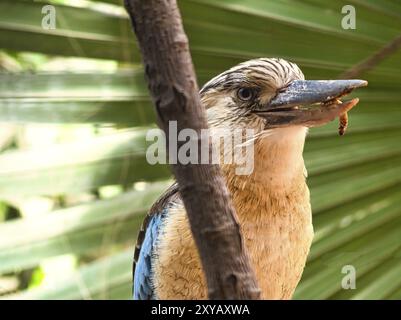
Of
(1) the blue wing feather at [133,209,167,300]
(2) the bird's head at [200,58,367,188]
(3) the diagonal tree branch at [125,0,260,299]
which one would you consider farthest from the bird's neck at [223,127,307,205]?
(3) the diagonal tree branch at [125,0,260,299]

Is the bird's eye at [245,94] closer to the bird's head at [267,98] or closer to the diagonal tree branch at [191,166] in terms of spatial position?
the bird's head at [267,98]

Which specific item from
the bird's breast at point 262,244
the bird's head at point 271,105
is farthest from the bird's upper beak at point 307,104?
the bird's breast at point 262,244

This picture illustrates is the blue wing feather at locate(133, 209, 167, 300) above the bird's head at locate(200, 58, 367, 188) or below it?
below

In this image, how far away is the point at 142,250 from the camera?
8.05 feet

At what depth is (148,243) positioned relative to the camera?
7.93ft

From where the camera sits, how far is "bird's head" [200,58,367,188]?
215 centimetres

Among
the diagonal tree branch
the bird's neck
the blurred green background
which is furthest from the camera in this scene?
the blurred green background

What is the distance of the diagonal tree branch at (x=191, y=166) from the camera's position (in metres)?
1.38

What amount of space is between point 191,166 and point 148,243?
102 centimetres

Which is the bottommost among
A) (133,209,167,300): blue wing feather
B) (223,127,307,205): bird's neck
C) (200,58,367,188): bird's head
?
(133,209,167,300): blue wing feather

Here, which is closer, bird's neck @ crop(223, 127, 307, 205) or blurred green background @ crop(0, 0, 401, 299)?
bird's neck @ crop(223, 127, 307, 205)

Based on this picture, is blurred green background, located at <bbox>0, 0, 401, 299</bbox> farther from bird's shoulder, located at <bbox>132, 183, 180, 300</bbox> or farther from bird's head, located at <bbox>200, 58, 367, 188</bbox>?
bird's head, located at <bbox>200, 58, 367, 188</bbox>

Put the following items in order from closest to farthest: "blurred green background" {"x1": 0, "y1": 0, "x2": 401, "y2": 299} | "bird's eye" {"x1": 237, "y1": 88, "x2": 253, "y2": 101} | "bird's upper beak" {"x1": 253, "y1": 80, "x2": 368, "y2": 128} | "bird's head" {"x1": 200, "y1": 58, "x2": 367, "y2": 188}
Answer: "bird's upper beak" {"x1": 253, "y1": 80, "x2": 368, "y2": 128} < "bird's head" {"x1": 200, "y1": 58, "x2": 367, "y2": 188} < "bird's eye" {"x1": 237, "y1": 88, "x2": 253, "y2": 101} < "blurred green background" {"x1": 0, "y1": 0, "x2": 401, "y2": 299}
